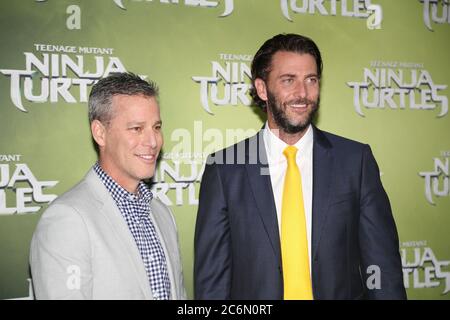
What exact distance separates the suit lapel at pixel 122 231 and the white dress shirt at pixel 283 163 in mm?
672

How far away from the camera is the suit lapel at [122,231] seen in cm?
189

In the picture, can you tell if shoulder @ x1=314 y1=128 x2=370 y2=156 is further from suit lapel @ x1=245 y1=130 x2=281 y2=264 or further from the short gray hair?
the short gray hair

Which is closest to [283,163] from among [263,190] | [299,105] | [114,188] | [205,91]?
[263,190]

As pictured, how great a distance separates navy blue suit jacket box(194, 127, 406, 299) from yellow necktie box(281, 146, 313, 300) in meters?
0.03

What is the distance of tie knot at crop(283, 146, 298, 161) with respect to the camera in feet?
7.51

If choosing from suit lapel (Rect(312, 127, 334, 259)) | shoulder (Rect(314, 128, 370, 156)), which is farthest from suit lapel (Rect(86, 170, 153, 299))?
shoulder (Rect(314, 128, 370, 156))

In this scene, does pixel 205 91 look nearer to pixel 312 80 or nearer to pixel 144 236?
pixel 312 80

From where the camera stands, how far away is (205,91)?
303 centimetres

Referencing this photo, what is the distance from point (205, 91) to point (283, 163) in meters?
0.94

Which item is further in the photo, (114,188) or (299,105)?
(299,105)

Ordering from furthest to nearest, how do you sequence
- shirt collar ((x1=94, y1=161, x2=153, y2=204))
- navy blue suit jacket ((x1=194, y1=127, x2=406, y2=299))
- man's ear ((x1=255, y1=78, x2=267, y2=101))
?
man's ear ((x1=255, y1=78, x2=267, y2=101)) < navy blue suit jacket ((x1=194, y1=127, x2=406, y2=299)) < shirt collar ((x1=94, y1=161, x2=153, y2=204))

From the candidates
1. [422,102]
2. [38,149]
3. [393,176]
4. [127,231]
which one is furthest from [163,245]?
[422,102]

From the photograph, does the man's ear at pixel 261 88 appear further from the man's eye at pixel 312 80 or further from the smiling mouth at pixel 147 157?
the smiling mouth at pixel 147 157

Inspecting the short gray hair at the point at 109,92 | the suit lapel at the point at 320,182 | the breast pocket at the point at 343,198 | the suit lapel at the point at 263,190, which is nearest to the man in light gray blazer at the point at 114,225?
the short gray hair at the point at 109,92
